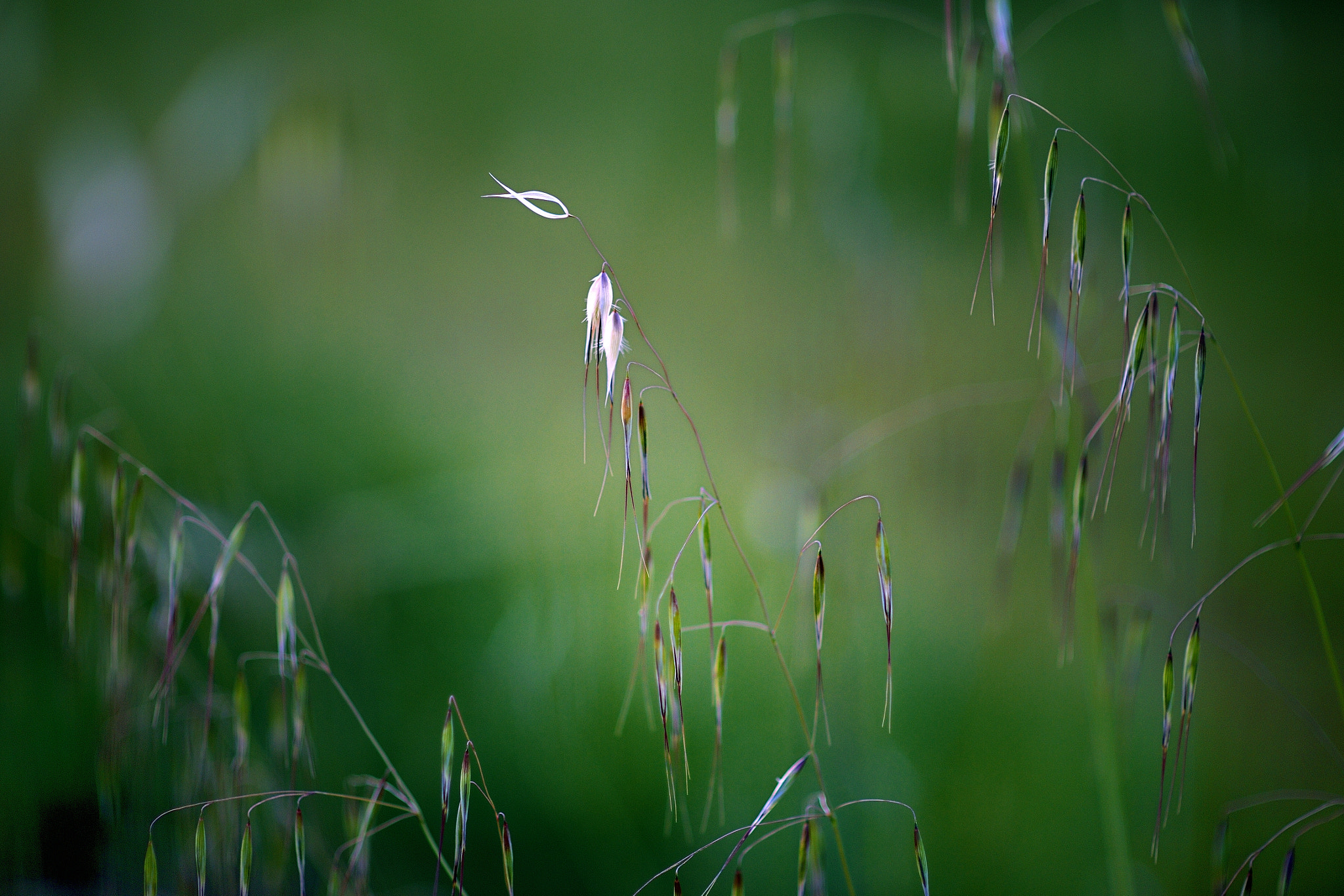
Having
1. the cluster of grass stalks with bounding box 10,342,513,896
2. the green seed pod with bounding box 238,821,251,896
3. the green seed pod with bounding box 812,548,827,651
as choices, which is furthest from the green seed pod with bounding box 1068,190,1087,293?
the green seed pod with bounding box 238,821,251,896

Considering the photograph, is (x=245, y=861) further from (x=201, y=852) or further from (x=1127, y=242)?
(x=1127, y=242)

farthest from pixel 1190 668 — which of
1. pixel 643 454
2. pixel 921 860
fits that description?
pixel 643 454

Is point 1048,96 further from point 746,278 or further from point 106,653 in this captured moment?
point 106,653

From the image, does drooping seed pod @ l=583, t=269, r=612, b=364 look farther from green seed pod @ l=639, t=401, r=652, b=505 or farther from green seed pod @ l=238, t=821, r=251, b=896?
green seed pod @ l=238, t=821, r=251, b=896

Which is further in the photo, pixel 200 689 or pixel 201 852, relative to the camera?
pixel 200 689

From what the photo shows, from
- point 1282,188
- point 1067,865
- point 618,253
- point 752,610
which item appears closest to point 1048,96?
point 1282,188

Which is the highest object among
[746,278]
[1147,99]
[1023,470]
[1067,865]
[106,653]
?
[1147,99]

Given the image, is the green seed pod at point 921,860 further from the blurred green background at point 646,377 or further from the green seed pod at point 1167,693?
the blurred green background at point 646,377
